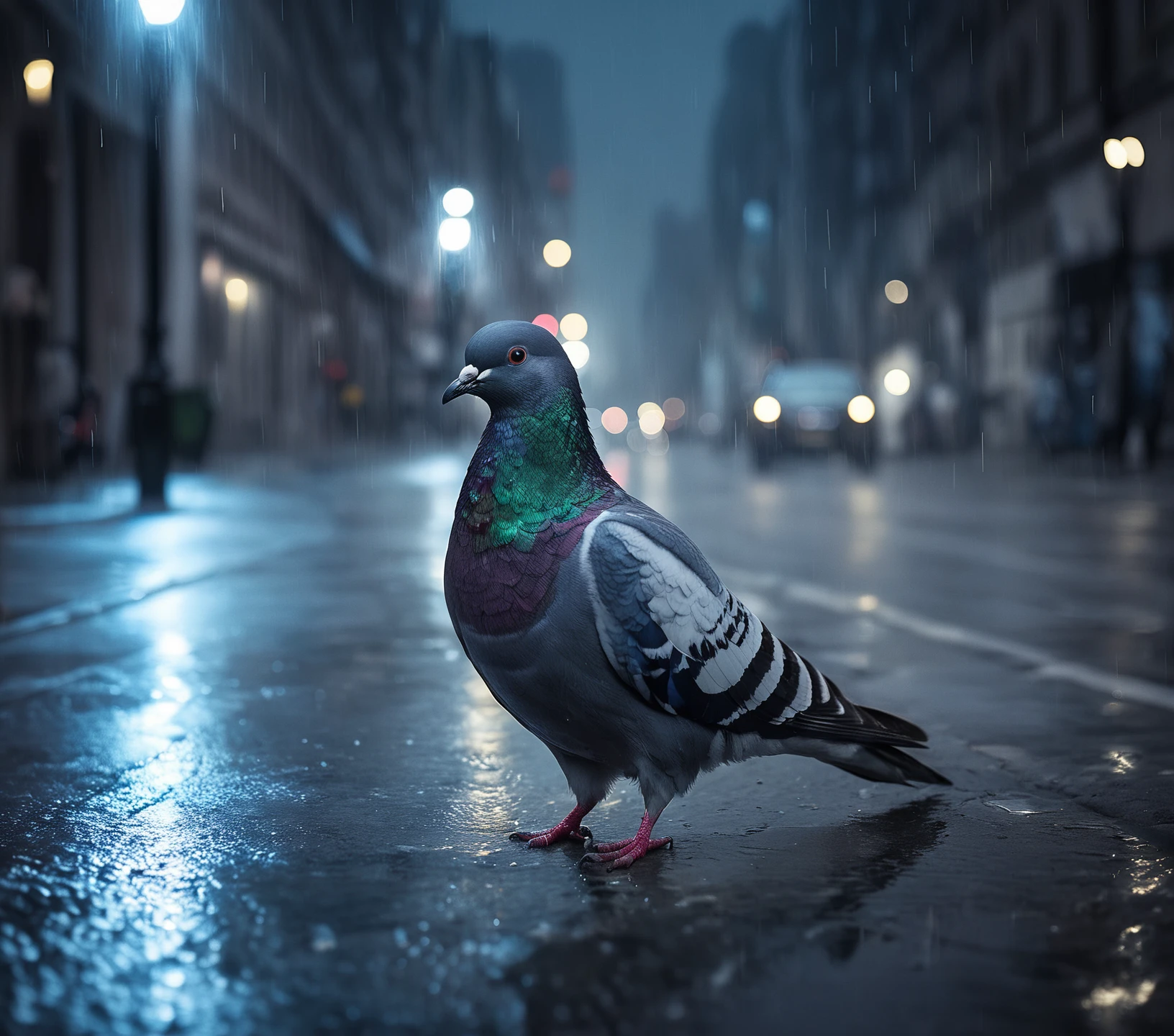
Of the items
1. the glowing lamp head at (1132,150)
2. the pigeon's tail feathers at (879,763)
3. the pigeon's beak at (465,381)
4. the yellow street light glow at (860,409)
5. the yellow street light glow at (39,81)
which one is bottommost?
the pigeon's tail feathers at (879,763)

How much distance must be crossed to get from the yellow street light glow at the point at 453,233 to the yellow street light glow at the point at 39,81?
45.5 ft

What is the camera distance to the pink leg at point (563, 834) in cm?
371

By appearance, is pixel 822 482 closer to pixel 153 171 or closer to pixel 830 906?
pixel 153 171

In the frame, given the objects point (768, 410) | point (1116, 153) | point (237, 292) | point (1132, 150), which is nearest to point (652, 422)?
point (237, 292)

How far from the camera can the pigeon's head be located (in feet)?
11.4

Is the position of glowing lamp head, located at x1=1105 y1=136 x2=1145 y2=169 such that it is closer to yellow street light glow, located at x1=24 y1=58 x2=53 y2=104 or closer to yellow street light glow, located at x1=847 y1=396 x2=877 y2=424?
yellow street light glow, located at x1=847 y1=396 x2=877 y2=424

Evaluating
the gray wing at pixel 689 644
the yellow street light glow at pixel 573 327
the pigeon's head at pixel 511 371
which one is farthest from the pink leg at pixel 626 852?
the yellow street light glow at pixel 573 327

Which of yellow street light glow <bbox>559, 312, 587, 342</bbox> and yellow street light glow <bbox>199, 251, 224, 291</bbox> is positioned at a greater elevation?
yellow street light glow <bbox>559, 312, 587, 342</bbox>

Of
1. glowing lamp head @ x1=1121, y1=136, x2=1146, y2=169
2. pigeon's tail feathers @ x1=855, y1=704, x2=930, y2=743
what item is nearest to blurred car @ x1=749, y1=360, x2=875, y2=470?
glowing lamp head @ x1=1121, y1=136, x2=1146, y2=169

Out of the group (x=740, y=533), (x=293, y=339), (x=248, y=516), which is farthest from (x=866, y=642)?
(x=293, y=339)

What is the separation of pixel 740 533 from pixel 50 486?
10330mm

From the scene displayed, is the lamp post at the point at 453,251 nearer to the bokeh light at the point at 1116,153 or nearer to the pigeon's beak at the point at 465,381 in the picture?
the bokeh light at the point at 1116,153

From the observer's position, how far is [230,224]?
37094 millimetres

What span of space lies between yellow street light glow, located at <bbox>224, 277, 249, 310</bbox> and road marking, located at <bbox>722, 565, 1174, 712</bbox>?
98.1 ft
